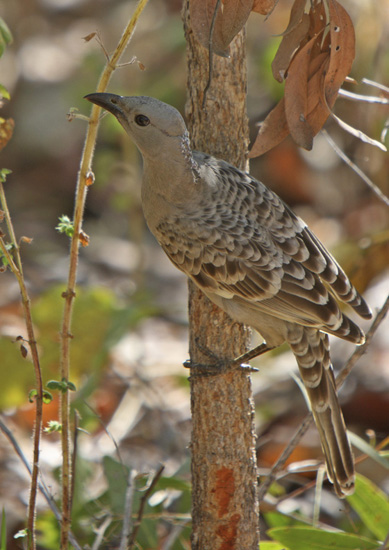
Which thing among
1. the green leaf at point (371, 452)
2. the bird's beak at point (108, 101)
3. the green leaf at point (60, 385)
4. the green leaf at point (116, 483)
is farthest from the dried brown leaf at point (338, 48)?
the green leaf at point (116, 483)

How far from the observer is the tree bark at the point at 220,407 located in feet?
10.2

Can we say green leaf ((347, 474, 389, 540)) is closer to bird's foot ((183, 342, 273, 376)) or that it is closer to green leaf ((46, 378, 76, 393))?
bird's foot ((183, 342, 273, 376))

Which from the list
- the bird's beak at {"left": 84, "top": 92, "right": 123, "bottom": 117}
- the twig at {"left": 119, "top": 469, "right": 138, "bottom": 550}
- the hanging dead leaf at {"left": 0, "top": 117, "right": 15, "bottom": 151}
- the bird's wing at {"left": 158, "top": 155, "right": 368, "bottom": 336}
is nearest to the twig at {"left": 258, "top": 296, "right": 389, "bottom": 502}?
the bird's wing at {"left": 158, "top": 155, "right": 368, "bottom": 336}

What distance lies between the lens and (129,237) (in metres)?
8.34

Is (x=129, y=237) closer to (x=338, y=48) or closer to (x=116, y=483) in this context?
(x=116, y=483)

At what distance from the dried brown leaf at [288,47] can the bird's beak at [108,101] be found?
630mm

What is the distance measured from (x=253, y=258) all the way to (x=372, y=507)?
1383 mm

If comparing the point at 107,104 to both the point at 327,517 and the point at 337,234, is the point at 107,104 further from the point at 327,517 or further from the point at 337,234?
the point at 337,234

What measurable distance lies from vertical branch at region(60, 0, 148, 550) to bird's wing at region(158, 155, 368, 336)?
594 millimetres

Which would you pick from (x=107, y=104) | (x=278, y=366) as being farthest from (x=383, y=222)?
(x=107, y=104)

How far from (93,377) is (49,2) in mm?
8476

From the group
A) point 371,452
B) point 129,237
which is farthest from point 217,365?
point 129,237

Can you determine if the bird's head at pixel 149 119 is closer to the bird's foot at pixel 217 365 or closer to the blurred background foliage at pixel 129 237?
the blurred background foliage at pixel 129 237

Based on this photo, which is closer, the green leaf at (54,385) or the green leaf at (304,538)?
the green leaf at (54,385)
